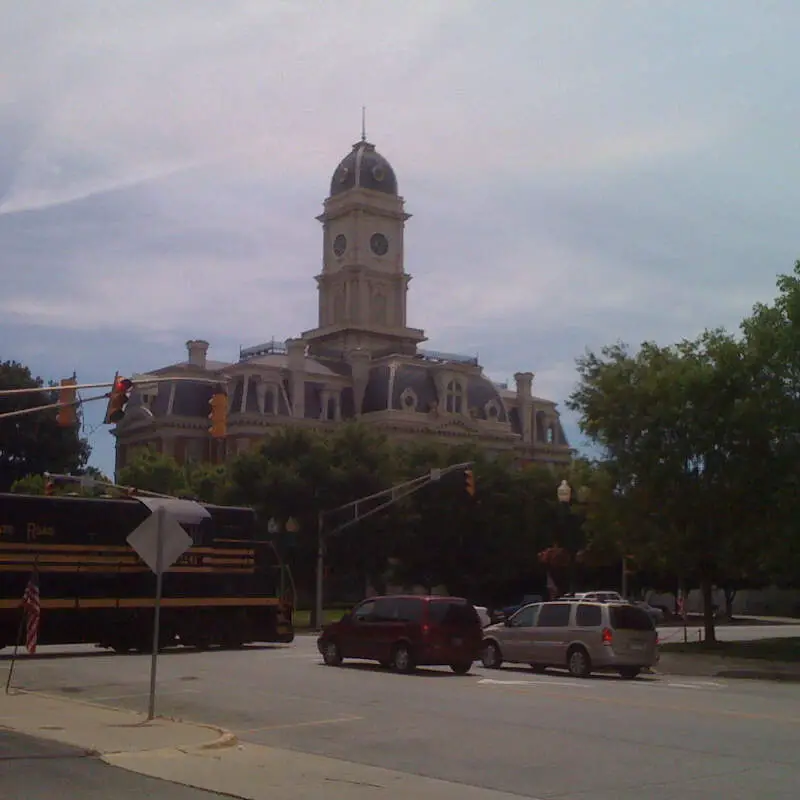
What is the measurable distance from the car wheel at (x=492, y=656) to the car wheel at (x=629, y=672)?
2851 millimetres

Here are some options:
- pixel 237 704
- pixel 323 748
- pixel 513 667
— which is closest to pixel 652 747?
pixel 323 748

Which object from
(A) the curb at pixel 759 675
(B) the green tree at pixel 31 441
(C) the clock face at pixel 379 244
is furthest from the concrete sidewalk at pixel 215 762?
(C) the clock face at pixel 379 244

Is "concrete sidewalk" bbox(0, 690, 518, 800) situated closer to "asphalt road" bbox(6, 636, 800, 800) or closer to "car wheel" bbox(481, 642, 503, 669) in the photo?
"asphalt road" bbox(6, 636, 800, 800)

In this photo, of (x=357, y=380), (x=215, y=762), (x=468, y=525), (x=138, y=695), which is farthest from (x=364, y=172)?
(x=215, y=762)

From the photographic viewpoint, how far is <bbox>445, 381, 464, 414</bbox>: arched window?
3809 inches

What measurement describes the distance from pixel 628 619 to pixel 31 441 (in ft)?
187

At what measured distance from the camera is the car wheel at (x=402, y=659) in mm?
25922

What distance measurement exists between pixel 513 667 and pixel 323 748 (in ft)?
48.7

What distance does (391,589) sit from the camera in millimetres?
75438

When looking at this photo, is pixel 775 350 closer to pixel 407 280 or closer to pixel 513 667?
pixel 513 667

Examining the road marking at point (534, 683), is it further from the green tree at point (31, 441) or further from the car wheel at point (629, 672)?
the green tree at point (31, 441)

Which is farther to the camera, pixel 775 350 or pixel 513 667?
pixel 775 350

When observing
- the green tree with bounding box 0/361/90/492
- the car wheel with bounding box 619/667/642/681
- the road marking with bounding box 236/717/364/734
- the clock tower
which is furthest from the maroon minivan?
the clock tower

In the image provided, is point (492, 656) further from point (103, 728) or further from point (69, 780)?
point (69, 780)
